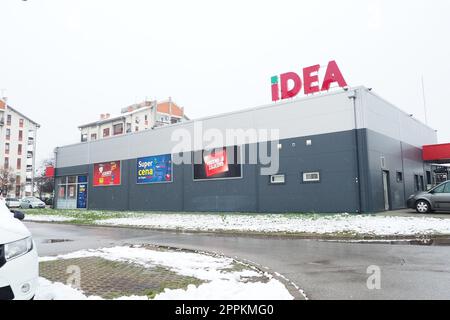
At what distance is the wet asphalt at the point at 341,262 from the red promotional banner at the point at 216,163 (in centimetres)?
1251

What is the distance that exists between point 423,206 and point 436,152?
11974 mm

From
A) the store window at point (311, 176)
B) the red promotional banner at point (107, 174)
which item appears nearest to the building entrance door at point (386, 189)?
the store window at point (311, 176)

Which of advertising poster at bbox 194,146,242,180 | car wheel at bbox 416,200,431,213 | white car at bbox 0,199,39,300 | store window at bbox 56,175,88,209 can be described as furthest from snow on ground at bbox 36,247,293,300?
store window at bbox 56,175,88,209

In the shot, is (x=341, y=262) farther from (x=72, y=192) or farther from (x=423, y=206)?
(x=72, y=192)

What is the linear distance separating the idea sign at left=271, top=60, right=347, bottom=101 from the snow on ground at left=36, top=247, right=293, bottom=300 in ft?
51.6

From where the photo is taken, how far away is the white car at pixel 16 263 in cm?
352

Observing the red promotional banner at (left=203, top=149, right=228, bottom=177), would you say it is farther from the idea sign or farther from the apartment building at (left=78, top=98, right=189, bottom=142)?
the apartment building at (left=78, top=98, right=189, bottom=142)

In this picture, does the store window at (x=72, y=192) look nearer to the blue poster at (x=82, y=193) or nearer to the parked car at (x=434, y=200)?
the blue poster at (x=82, y=193)

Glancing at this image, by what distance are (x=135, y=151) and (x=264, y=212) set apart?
13668 mm

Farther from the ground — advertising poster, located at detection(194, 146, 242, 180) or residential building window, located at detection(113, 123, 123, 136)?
residential building window, located at detection(113, 123, 123, 136)

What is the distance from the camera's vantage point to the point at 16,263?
3.69m

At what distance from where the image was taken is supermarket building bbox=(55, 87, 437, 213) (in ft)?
63.9

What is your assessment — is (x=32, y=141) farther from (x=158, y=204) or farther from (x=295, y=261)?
(x=295, y=261)

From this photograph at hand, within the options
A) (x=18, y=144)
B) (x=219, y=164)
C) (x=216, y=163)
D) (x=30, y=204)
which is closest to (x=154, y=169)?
(x=216, y=163)
